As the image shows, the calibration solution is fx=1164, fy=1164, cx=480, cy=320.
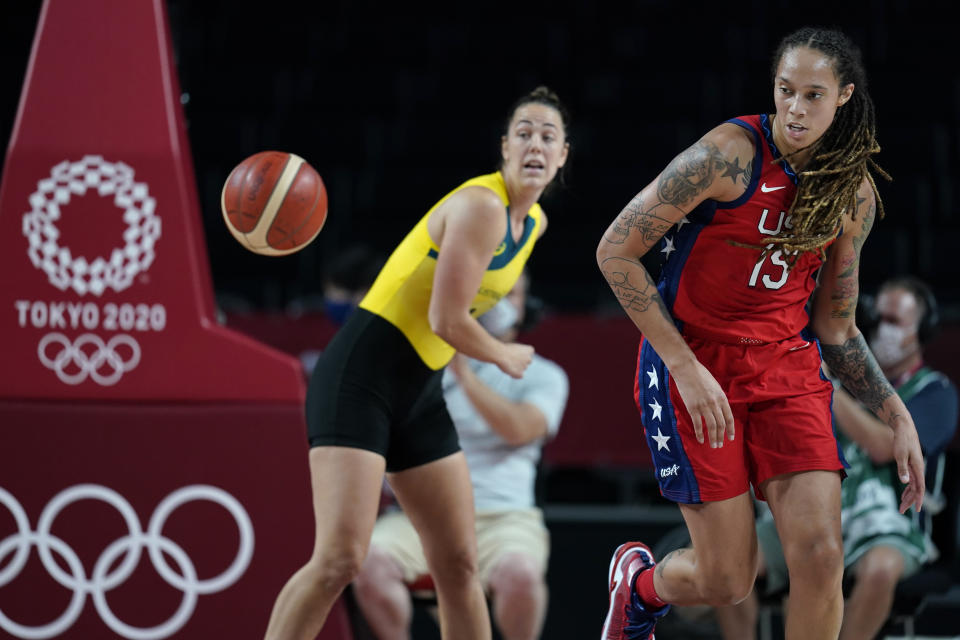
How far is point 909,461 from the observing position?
3.11 meters

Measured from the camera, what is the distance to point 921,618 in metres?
5.42

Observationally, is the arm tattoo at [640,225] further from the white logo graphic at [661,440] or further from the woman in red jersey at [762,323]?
the white logo graphic at [661,440]

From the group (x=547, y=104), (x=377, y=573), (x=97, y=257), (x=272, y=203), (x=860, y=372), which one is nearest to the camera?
(x=860, y=372)

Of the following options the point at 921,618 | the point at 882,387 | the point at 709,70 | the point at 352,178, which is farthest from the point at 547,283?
the point at 882,387

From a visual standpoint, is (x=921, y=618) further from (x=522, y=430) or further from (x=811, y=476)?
(x=811, y=476)

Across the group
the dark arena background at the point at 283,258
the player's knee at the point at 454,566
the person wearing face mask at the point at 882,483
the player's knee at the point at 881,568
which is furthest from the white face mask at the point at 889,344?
the player's knee at the point at 454,566

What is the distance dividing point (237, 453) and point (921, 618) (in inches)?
133

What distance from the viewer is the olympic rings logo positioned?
151 inches

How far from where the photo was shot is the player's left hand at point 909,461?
3.09 meters

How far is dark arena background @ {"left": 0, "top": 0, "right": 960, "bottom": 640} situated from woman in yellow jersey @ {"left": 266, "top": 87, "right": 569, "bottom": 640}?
373 mm

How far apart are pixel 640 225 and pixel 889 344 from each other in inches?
75.9

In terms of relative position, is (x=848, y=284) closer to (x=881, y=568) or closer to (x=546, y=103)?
(x=546, y=103)

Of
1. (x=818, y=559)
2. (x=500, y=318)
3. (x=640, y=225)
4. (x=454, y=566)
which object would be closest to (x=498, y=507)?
(x=500, y=318)

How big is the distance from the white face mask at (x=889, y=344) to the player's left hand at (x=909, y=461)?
4.46 ft
